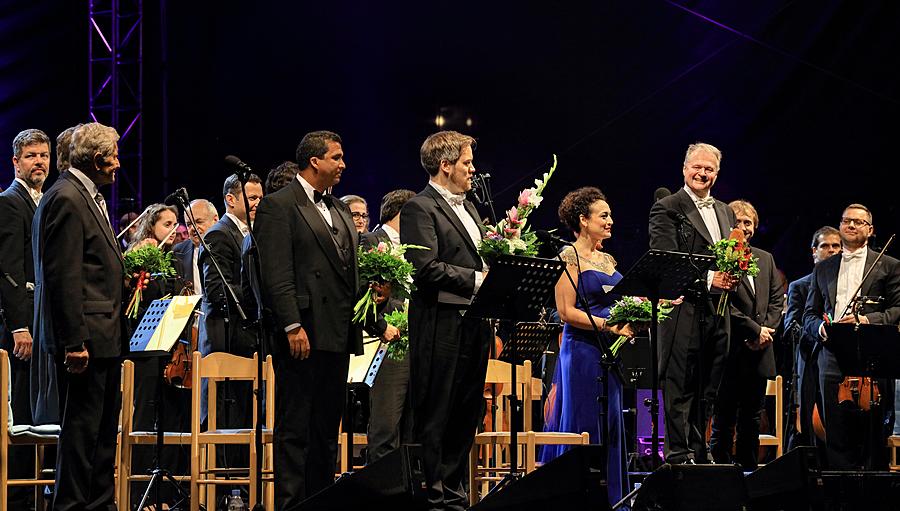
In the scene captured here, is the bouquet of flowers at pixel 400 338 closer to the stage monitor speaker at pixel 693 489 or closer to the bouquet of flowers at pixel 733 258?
the stage monitor speaker at pixel 693 489

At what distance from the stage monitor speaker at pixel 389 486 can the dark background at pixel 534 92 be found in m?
5.96

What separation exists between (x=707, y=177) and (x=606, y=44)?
4.33 metres

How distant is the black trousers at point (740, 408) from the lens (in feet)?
24.9

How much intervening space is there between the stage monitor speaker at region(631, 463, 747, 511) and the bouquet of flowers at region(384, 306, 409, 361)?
1.50 metres

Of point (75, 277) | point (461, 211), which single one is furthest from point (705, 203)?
point (75, 277)

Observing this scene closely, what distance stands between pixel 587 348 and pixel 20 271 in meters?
3.26

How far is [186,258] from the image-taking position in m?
8.20

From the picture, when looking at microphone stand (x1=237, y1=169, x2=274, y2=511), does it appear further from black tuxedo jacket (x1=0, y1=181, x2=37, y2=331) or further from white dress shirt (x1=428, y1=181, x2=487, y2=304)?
black tuxedo jacket (x1=0, y1=181, x2=37, y2=331)

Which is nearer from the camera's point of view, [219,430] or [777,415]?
[219,430]

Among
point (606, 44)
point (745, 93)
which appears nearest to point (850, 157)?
point (745, 93)

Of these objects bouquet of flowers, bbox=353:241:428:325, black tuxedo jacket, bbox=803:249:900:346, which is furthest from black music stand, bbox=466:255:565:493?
black tuxedo jacket, bbox=803:249:900:346

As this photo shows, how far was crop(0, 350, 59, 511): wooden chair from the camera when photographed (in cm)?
518

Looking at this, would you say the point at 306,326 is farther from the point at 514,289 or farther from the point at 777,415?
the point at 777,415

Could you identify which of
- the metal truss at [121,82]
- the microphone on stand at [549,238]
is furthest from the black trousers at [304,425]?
the metal truss at [121,82]
